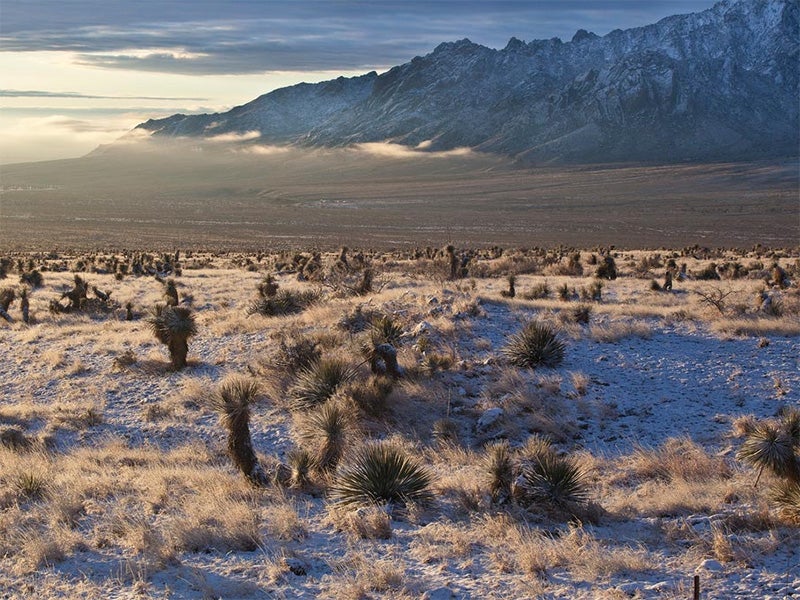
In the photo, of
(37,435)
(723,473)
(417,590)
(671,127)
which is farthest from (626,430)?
(671,127)

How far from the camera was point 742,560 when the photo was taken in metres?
6.45

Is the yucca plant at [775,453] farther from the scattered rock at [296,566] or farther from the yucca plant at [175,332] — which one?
the yucca plant at [175,332]

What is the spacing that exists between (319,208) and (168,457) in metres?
91.3

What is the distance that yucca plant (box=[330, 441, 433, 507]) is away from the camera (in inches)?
315

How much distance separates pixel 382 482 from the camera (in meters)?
8.06

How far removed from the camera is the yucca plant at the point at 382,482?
800 centimetres

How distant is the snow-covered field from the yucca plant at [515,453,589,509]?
120 millimetres

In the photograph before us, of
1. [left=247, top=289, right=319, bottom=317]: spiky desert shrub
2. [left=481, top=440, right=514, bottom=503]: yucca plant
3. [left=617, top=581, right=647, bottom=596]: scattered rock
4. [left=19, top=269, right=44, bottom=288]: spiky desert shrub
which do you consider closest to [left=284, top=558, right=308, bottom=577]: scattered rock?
[left=481, top=440, right=514, bottom=503]: yucca plant

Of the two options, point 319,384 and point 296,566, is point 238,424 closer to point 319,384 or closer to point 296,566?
point 296,566

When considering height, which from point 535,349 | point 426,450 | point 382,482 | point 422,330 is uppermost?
point 422,330

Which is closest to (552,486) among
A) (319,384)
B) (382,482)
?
(382,482)

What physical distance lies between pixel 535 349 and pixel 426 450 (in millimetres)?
3343

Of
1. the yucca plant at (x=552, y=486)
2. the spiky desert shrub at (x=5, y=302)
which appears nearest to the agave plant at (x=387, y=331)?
the yucca plant at (x=552, y=486)

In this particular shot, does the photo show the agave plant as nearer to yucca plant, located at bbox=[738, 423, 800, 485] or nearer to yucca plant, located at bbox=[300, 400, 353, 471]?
yucca plant, located at bbox=[300, 400, 353, 471]
